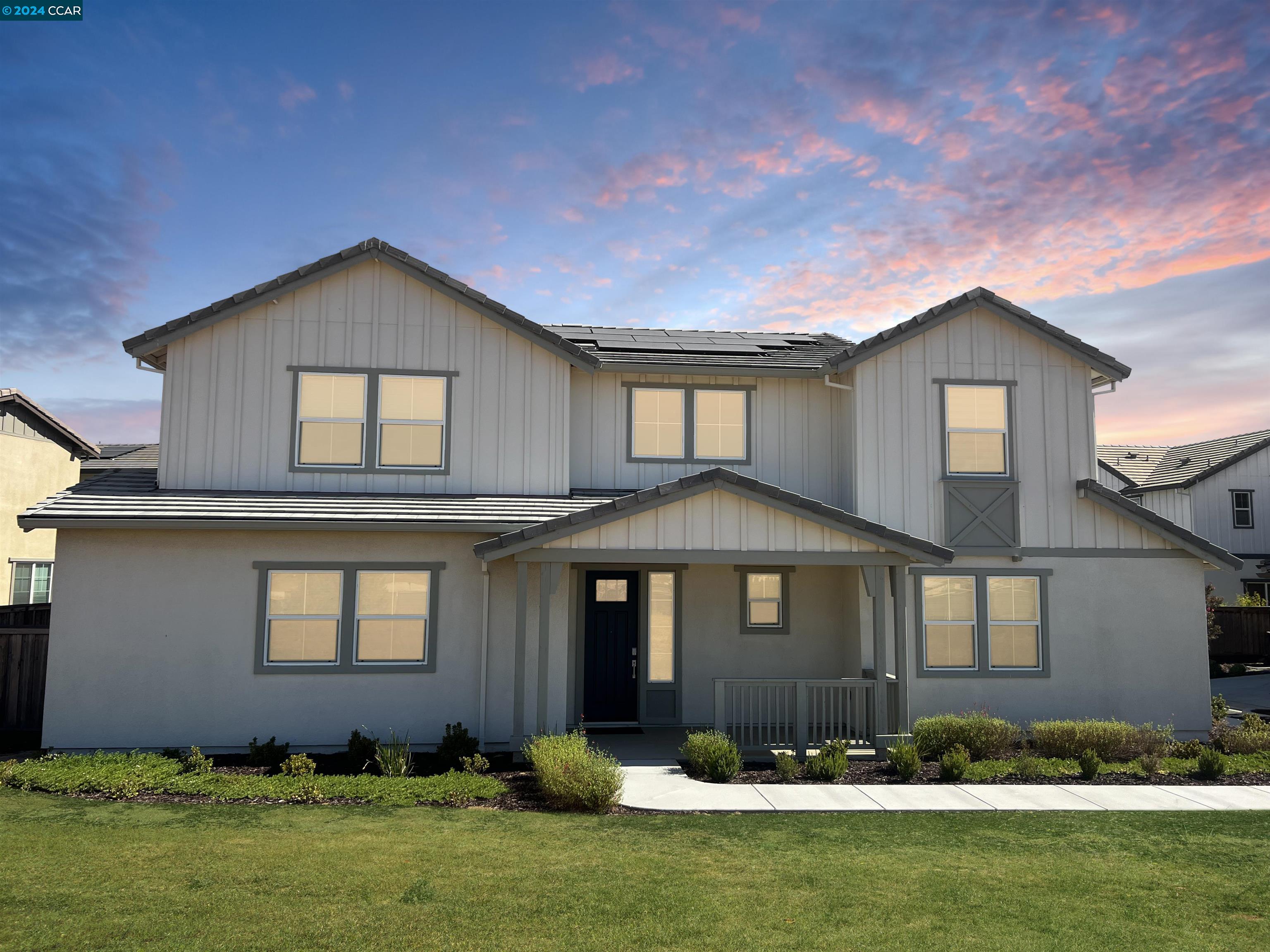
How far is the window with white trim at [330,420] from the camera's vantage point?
13609mm

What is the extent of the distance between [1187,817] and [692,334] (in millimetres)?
11880

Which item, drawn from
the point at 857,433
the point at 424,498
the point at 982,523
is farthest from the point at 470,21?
the point at 982,523

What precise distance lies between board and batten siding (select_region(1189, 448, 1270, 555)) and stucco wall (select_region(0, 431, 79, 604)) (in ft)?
123

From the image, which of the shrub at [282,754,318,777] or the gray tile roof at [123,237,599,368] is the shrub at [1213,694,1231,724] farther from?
the shrub at [282,754,318,777]

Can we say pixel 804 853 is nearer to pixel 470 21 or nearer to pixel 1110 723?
pixel 1110 723

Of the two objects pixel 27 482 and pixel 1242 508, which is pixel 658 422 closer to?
pixel 27 482

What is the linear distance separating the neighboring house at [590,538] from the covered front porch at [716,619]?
0.17 ft

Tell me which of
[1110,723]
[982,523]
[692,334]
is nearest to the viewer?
[1110,723]

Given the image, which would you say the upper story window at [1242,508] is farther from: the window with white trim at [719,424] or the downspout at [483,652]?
the downspout at [483,652]

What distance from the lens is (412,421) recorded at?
13.8 meters

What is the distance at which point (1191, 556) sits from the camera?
47.3 feet

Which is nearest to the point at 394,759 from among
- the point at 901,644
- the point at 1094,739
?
the point at 901,644

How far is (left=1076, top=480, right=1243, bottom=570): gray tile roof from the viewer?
46.5ft

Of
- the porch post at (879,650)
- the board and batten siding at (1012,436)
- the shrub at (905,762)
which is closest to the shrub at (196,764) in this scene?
the shrub at (905,762)
